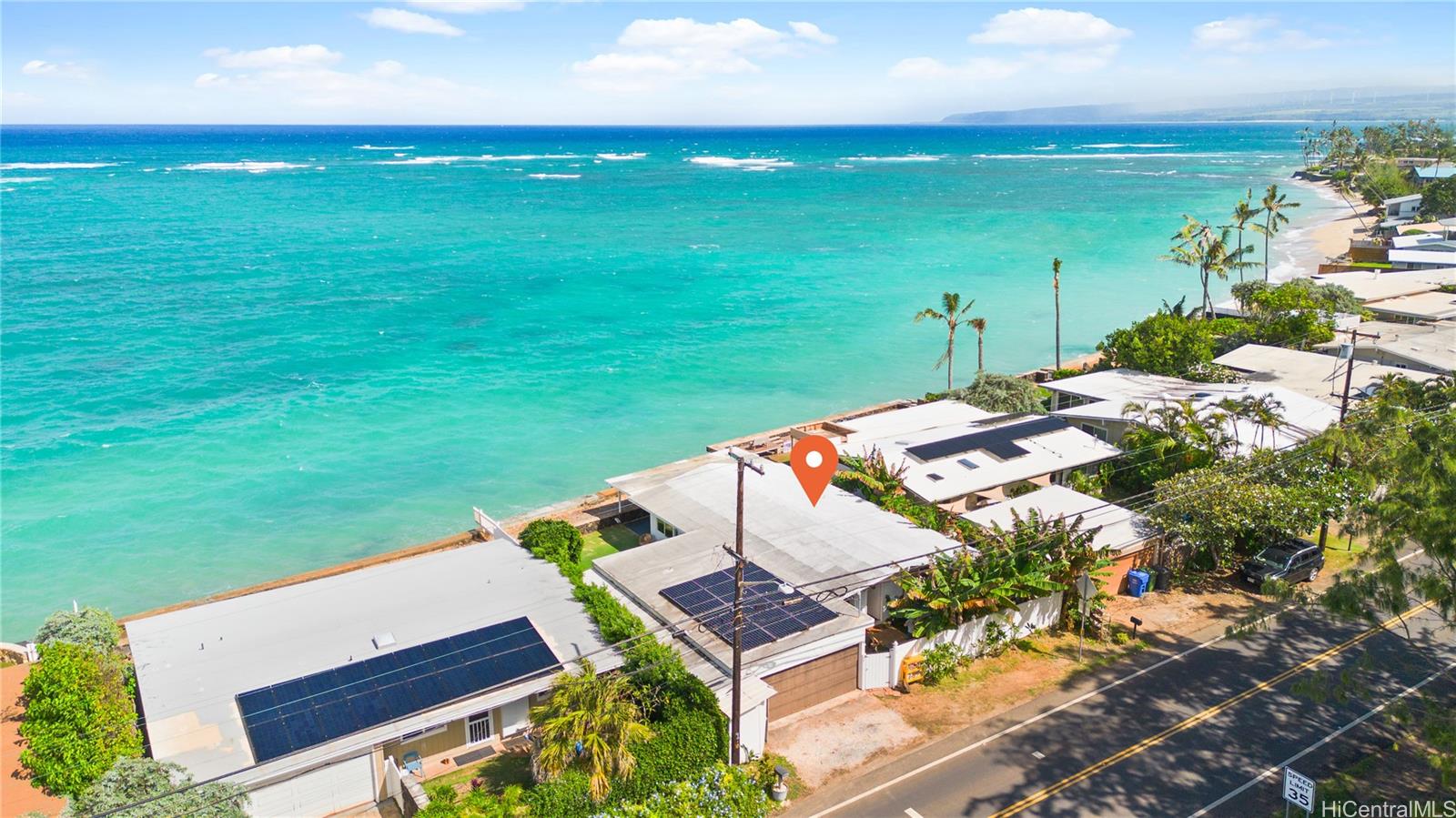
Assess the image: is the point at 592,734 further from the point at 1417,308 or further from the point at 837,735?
the point at 1417,308

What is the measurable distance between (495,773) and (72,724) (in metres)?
8.78

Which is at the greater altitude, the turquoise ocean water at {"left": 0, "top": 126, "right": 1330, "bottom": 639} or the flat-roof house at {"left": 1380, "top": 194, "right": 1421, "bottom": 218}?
the flat-roof house at {"left": 1380, "top": 194, "right": 1421, "bottom": 218}

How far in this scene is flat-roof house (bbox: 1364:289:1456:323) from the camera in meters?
51.5

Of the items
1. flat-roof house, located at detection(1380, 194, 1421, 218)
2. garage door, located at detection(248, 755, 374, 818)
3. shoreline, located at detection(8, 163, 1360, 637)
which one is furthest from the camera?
flat-roof house, located at detection(1380, 194, 1421, 218)

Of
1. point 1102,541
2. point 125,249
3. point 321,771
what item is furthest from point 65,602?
point 125,249

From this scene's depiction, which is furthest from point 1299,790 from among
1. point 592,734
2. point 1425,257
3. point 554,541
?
point 1425,257

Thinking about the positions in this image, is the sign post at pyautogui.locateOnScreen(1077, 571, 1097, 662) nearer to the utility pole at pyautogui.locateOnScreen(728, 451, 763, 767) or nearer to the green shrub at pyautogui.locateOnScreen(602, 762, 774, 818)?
the utility pole at pyautogui.locateOnScreen(728, 451, 763, 767)

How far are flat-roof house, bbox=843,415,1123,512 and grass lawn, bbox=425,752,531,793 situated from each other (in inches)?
624

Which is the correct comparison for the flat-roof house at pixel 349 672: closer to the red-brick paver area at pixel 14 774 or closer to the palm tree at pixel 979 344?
the red-brick paver area at pixel 14 774

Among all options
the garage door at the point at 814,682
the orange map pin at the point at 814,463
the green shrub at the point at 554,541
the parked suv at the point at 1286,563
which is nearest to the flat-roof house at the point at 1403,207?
the parked suv at the point at 1286,563

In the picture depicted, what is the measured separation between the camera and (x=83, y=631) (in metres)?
24.0

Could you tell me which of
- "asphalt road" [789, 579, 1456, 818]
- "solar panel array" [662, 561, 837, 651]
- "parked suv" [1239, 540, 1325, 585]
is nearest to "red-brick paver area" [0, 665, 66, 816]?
"solar panel array" [662, 561, 837, 651]

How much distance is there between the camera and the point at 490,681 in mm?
21781

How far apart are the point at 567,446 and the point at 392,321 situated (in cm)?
3060
